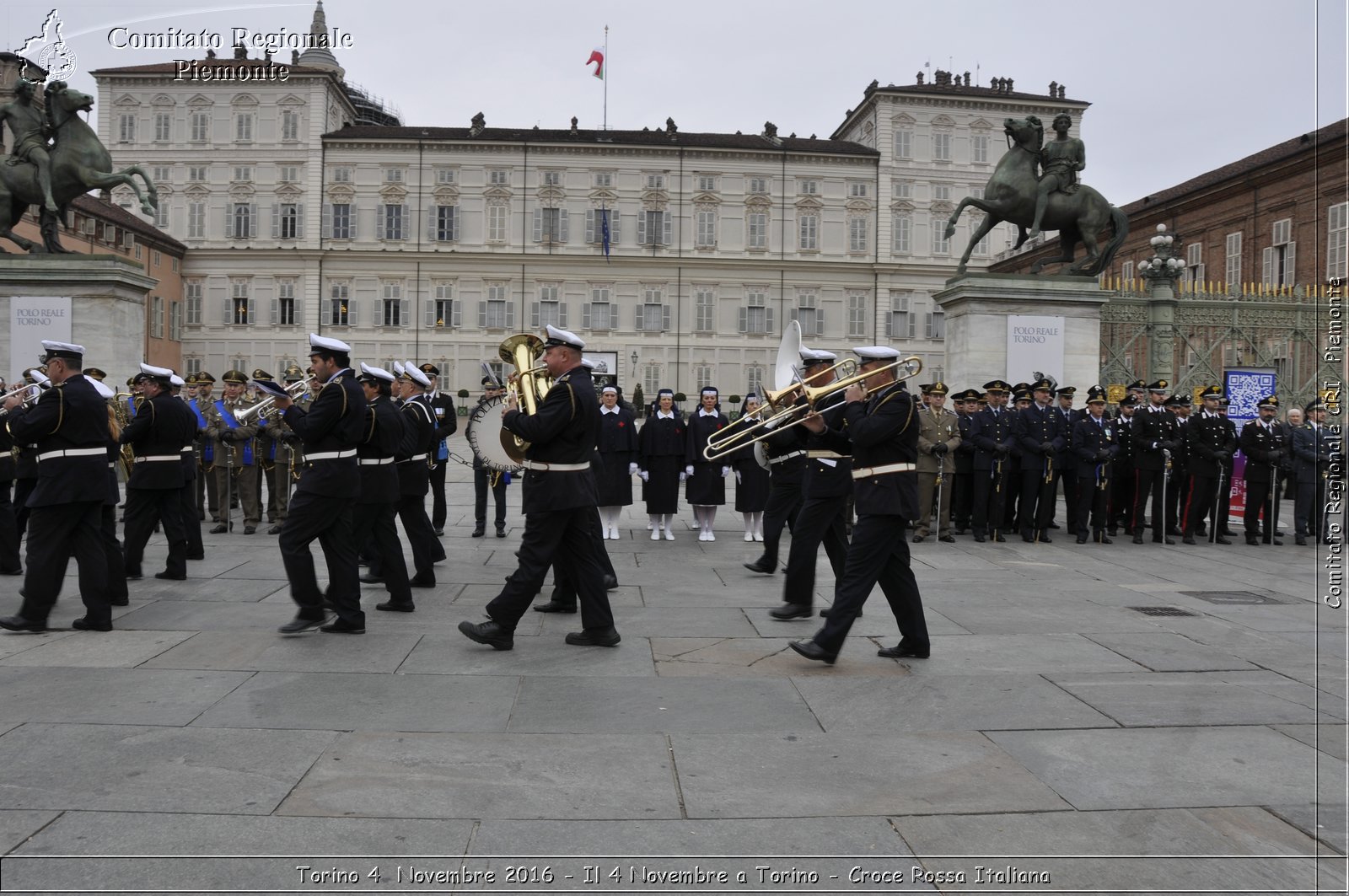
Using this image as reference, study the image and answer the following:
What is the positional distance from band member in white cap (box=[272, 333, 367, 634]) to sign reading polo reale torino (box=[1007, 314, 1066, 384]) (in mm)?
11433

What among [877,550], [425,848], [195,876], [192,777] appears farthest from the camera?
[877,550]

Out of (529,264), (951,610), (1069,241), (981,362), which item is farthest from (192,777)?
(529,264)

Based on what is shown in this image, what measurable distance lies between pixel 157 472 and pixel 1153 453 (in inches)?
480

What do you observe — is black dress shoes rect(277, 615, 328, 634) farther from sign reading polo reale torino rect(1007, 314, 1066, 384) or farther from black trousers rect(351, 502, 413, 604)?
sign reading polo reale torino rect(1007, 314, 1066, 384)

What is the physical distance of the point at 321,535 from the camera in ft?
24.5

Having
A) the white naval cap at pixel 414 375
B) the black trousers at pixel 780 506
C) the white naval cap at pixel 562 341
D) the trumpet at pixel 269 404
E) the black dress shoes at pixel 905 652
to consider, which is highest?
the white naval cap at pixel 562 341

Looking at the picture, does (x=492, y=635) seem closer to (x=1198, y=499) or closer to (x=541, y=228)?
(x=1198, y=499)

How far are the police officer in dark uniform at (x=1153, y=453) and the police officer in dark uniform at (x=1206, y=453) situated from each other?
10.6 inches

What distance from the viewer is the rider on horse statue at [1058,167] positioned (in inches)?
613

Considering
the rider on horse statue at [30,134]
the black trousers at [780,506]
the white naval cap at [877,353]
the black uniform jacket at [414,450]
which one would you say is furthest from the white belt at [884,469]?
the rider on horse statue at [30,134]

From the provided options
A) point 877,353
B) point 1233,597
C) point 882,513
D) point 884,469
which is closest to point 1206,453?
point 1233,597

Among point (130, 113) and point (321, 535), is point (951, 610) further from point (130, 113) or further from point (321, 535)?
point (130, 113)

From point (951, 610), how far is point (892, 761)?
4.04m

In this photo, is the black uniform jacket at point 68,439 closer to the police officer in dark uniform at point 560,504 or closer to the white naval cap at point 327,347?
the white naval cap at point 327,347
